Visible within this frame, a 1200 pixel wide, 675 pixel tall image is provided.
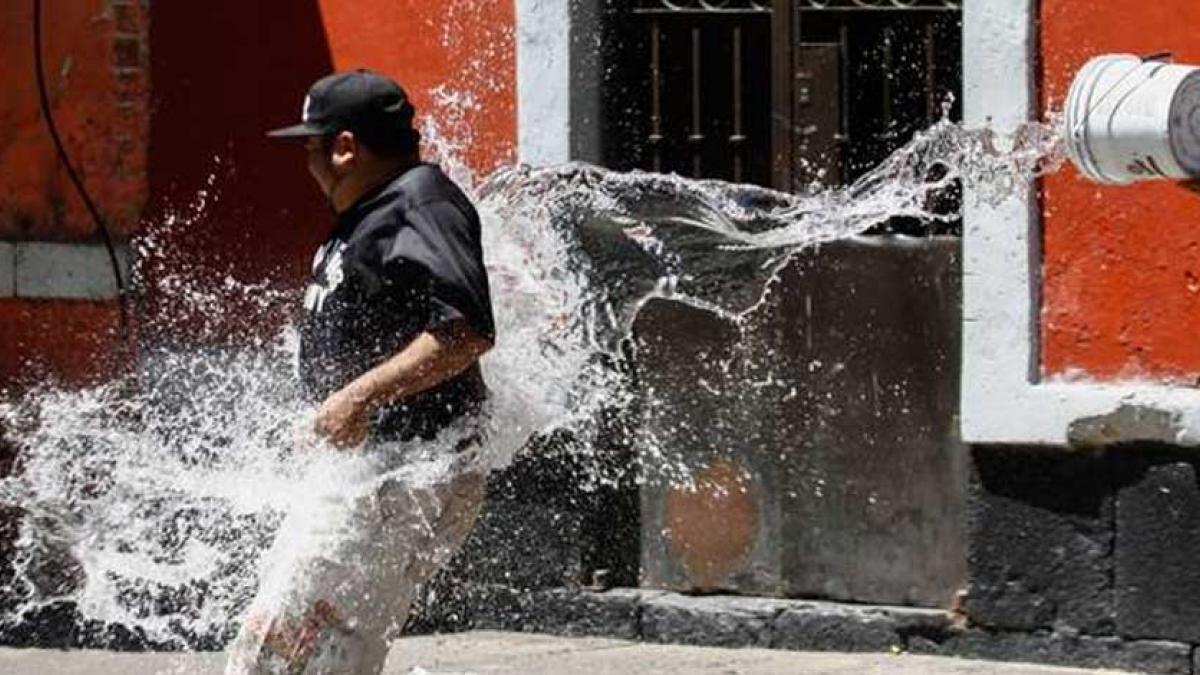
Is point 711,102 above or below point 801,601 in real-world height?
above

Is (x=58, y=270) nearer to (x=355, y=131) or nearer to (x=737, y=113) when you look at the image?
(x=737, y=113)

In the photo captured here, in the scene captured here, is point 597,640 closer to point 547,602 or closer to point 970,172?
point 547,602

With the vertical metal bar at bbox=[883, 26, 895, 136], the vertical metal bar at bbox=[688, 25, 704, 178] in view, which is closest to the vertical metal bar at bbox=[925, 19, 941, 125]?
the vertical metal bar at bbox=[883, 26, 895, 136]

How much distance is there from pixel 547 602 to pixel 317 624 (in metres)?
3.33

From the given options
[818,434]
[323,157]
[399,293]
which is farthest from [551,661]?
[399,293]

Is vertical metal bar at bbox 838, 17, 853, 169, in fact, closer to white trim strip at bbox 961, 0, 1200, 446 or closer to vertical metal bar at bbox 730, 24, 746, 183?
vertical metal bar at bbox 730, 24, 746, 183

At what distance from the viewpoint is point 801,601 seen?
9930 mm

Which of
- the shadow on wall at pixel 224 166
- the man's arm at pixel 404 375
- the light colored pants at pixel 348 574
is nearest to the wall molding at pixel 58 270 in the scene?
the shadow on wall at pixel 224 166

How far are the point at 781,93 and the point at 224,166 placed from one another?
188 cm

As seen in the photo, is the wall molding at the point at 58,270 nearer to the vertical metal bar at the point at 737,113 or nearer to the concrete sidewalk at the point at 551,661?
the concrete sidewalk at the point at 551,661

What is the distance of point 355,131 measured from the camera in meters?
7.18

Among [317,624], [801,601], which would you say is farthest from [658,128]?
[317,624]

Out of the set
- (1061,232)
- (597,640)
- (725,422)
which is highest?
(1061,232)

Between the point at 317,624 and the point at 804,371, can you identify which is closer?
the point at 317,624
